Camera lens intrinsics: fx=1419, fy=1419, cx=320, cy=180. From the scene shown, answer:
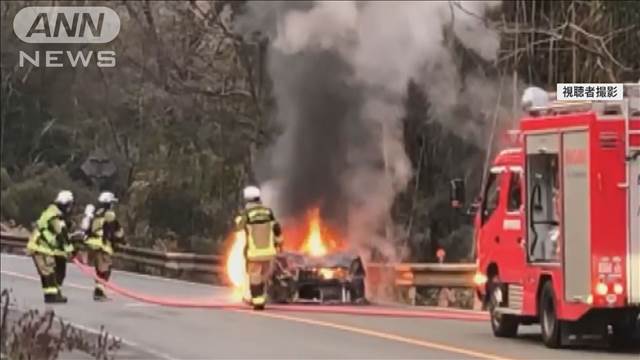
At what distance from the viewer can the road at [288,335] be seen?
544 inches

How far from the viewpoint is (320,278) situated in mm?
20297

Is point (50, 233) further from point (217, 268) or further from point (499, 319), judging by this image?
point (499, 319)

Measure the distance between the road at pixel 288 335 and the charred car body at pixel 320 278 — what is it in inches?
46.9

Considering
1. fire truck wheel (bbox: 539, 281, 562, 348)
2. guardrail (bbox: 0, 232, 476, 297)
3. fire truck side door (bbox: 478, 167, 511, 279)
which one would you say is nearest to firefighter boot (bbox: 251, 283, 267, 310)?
guardrail (bbox: 0, 232, 476, 297)

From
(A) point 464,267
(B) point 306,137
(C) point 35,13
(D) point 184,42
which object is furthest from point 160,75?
(C) point 35,13

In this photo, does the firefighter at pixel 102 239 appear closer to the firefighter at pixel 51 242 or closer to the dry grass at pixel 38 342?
the firefighter at pixel 51 242

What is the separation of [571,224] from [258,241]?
6658 millimetres

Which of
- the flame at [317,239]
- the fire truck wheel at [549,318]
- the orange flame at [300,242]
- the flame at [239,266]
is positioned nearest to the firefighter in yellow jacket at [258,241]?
the flame at [239,266]

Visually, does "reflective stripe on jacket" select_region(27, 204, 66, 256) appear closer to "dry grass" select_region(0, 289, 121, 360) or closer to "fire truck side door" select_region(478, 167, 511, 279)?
"fire truck side door" select_region(478, 167, 511, 279)

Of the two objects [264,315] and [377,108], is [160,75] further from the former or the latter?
[264,315]

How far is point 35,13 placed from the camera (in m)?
13.1

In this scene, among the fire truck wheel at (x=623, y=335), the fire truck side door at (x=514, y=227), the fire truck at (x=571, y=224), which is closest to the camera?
the fire truck at (x=571, y=224)

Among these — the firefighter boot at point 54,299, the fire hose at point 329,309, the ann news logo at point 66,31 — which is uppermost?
the ann news logo at point 66,31

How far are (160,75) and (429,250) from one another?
10.6m
